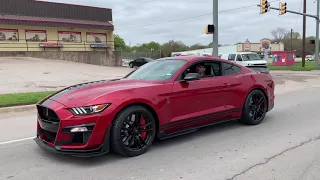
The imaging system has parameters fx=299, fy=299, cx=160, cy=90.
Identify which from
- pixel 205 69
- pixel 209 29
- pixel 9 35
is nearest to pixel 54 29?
pixel 9 35

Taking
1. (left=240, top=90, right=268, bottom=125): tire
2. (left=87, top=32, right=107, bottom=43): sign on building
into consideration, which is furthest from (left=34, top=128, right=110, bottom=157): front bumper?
(left=87, top=32, right=107, bottom=43): sign on building

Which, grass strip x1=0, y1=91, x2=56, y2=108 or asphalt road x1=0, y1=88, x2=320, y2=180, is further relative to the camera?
grass strip x1=0, y1=91, x2=56, y2=108

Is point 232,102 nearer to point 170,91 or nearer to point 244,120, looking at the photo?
point 244,120

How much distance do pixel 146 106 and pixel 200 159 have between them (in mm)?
1148

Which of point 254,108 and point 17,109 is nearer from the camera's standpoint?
point 254,108

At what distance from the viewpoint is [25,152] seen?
4914mm

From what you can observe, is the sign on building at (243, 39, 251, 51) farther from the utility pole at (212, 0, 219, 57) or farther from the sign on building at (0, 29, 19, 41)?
the utility pole at (212, 0, 219, 57)

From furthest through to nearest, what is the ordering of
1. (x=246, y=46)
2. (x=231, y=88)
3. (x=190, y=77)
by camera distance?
1. (x=246, y=46)
2. (x=231, y=88)
3. (x=190, y=77)

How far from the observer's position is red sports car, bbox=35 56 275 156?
13.6 ft

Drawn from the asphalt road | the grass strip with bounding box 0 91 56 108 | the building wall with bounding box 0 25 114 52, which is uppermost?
the building wall with bounding box 0 25 114 52

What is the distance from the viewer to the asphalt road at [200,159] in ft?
12.9

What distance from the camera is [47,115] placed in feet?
14.5

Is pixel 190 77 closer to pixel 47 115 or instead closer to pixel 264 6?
pixel 47 115

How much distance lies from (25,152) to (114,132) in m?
1.73
